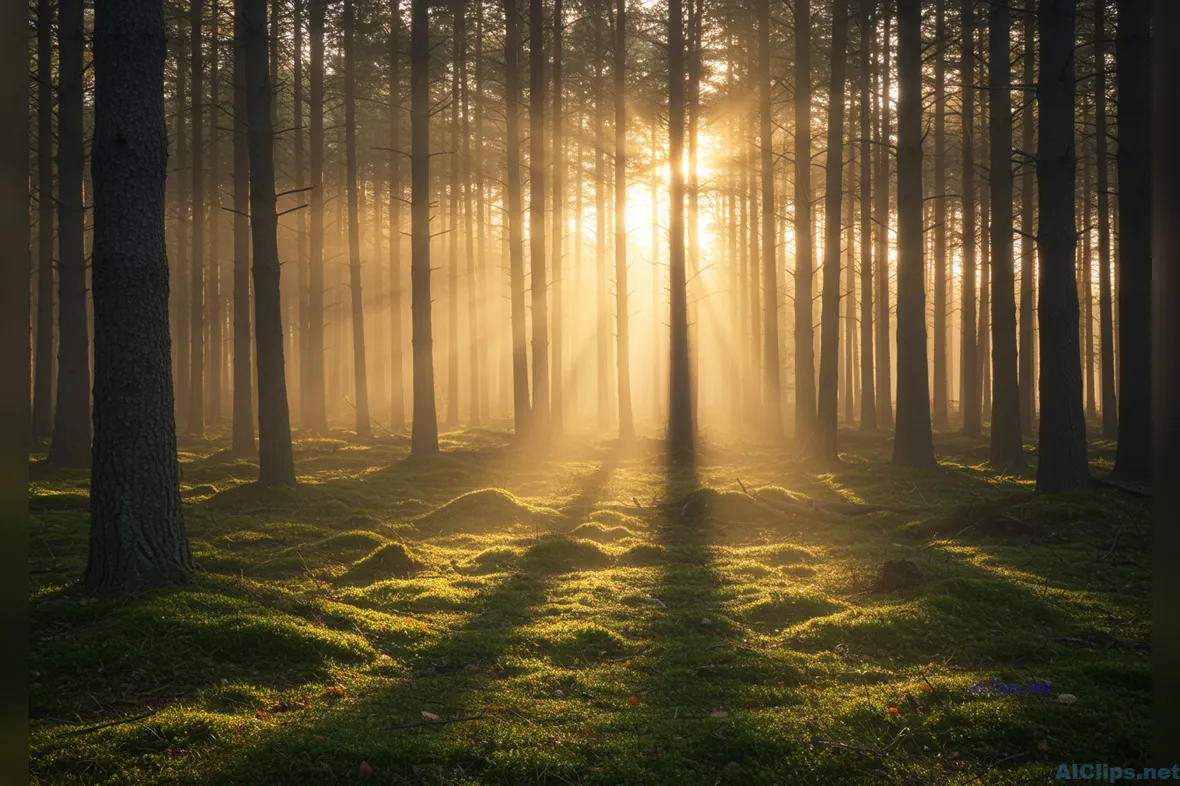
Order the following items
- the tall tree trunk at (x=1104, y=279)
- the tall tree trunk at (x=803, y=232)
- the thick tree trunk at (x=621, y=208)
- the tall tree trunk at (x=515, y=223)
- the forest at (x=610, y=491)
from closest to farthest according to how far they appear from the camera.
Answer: the forest at (x=610, y=491)
the tall tree trunk at (x=803, y=232)
the tall tree trunk at (x=1104, y=279)
the tall tree trunk at (x=515, y=223)
the thick tree trunk at (x=621, y=208)

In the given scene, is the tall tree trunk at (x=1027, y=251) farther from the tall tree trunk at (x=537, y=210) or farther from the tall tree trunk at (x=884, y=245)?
the tall tree trunk at (x=537, y=210)

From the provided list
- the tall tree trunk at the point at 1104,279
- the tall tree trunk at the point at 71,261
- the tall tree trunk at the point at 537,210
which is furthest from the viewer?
the tall tree trunk at the point at 537,210

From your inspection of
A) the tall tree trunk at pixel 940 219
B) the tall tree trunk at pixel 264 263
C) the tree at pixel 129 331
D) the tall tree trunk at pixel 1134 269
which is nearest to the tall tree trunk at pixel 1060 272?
the tall tree trunk at pixel 1134 269

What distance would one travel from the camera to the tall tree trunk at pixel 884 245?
82.3 feet

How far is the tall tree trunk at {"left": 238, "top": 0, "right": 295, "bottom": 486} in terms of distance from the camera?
14.1 meters

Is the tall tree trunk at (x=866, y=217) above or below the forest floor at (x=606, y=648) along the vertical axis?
above

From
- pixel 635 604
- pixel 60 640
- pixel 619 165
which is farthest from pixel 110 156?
pixel 619 165

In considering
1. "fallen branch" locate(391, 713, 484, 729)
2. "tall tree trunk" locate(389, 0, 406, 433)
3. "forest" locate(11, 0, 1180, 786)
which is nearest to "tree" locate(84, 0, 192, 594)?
"forest" locate(11, 0, 1180, 786)

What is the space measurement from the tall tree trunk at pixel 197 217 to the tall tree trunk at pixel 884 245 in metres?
20.1

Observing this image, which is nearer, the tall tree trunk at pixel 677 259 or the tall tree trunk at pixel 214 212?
the tall tree trunk at pixel 677 259

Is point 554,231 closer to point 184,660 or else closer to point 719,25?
point 719,25

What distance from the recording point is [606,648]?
6.82m

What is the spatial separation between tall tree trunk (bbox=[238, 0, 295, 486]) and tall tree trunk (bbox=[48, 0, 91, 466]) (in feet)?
16.6

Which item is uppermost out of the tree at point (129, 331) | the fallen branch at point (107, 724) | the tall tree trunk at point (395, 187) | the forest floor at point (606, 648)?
the tall tree trunk at point (395, 187)
